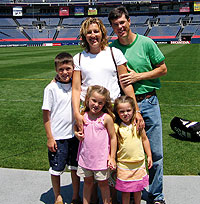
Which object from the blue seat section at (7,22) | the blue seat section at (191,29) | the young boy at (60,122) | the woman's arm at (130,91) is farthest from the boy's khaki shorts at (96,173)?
the blue seat section at (7,22)

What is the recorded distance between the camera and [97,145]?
2740 mm

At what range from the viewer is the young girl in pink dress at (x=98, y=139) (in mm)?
2729

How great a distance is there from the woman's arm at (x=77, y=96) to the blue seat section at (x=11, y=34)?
58.2 metres

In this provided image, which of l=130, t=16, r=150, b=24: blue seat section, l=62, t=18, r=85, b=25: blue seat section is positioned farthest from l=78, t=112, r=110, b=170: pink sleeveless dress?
l=62, t=18, r=85, b=25: blue seat section

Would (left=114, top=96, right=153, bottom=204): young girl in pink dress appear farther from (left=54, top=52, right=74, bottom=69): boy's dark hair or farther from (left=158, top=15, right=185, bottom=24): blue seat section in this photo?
(left=158, top=15, right=185, bottom=24): blue seat section

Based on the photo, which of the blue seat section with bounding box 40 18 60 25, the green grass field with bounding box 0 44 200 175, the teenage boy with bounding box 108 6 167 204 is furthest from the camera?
the blue seat section with bounding box 40 18 60 25

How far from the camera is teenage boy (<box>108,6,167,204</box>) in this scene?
113 inches

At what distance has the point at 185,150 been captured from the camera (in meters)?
4.81

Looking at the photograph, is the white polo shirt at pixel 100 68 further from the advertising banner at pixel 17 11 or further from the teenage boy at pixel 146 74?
the advertising banner at pixel 17 11

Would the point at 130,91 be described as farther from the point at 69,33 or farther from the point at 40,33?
the point at 40,33

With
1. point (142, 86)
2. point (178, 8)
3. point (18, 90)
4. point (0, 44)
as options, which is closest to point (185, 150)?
point (142, 86)

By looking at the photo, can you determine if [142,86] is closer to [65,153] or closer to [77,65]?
[77,65]

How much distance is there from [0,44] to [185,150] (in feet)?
165

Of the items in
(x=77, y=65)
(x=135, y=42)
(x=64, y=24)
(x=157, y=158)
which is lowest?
(x=157, y=158)
